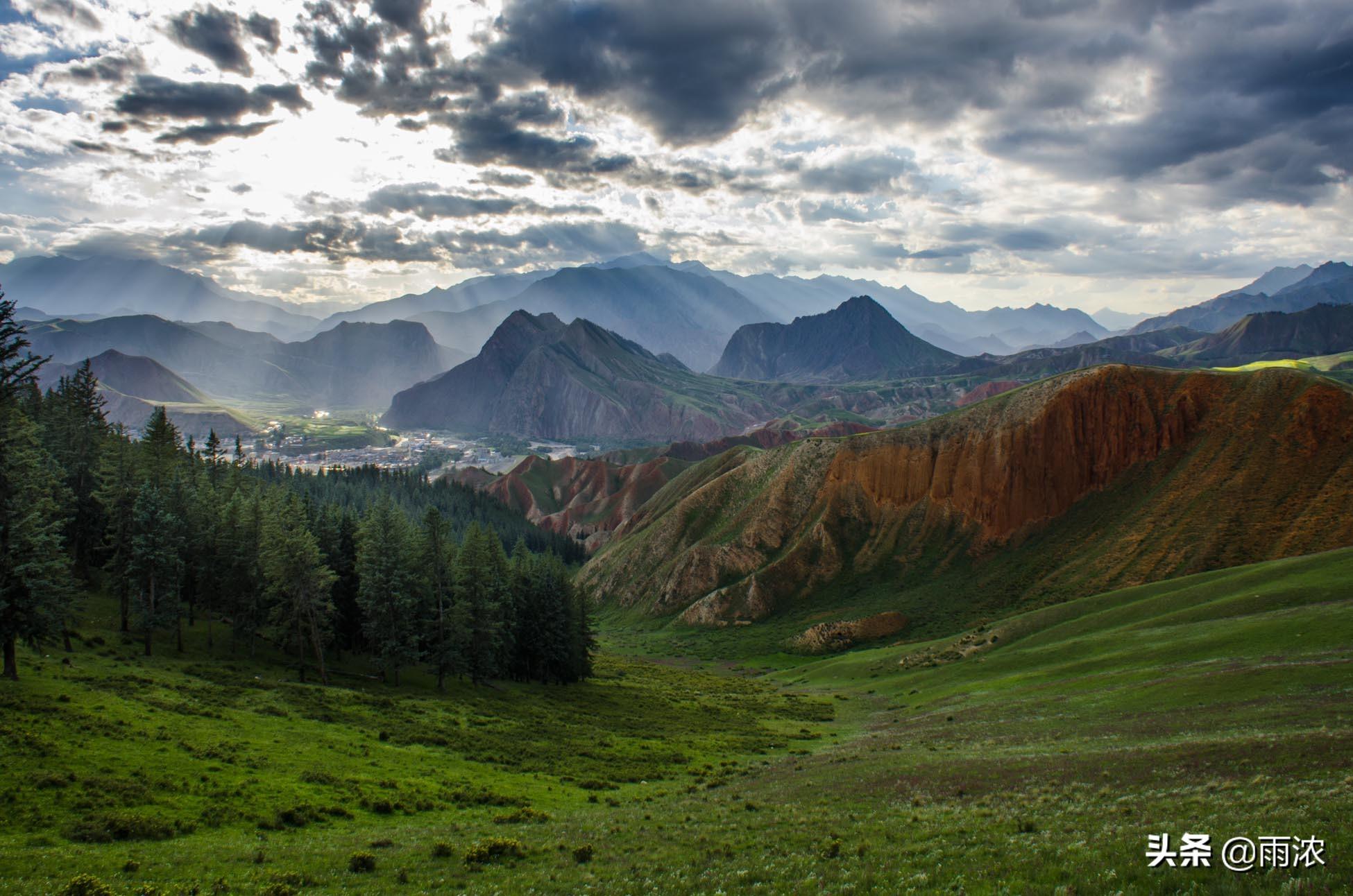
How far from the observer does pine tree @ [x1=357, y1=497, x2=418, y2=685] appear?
52938mm

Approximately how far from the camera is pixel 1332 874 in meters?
9.95

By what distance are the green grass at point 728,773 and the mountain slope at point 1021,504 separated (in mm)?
29427

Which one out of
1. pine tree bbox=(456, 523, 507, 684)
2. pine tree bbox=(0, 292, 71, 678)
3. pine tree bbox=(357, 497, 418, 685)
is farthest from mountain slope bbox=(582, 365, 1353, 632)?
pine tree bbox=(0, 292, 71, 678)

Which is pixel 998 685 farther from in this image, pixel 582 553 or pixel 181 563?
pixel 582 553

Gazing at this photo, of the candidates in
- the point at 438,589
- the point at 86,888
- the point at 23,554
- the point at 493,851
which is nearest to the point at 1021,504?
the point at 438,589

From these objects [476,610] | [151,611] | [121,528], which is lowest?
[476,610]

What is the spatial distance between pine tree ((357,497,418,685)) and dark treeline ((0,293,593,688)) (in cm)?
13

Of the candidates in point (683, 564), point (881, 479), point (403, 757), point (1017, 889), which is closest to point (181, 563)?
point (403, 757)

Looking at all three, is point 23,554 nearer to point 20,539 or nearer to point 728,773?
point 20,539

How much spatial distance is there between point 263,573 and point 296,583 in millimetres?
6334

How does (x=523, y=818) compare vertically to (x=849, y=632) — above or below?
above

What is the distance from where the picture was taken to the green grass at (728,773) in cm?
1514

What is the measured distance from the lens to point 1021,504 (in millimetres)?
100562

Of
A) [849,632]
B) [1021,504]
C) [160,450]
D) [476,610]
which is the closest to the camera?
[476,610]
